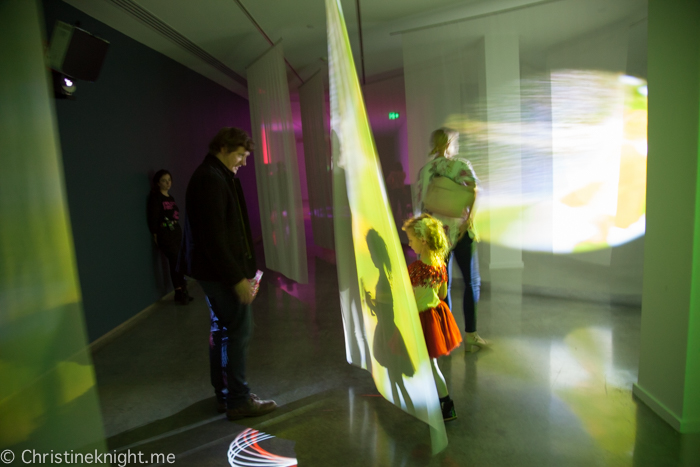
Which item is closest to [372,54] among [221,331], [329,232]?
[329,232]

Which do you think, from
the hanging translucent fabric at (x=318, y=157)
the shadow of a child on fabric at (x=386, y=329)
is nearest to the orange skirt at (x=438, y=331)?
the shadow of a child on fabric at (x=386, y=329)

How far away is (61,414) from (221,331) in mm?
930

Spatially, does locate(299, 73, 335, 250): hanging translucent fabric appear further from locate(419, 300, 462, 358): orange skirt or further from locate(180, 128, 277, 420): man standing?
locate(419, 300, 462, 358): orange skirt

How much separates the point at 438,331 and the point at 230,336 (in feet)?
3.15

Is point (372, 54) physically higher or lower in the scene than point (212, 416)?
higher

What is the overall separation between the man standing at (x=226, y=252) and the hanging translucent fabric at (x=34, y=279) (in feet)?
2.42

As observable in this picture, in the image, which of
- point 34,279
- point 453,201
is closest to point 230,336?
point 34,279

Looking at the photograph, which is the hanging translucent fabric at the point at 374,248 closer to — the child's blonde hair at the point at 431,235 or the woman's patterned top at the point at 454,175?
the child's blonde hair at the point at 431,235

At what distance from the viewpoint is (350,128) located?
5.25 feet

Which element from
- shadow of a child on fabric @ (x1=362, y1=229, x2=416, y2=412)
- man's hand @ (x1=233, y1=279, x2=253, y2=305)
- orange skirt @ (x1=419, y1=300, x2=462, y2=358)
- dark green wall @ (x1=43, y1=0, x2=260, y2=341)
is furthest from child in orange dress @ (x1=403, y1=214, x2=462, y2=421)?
dark green wall @ (x1=43, y1=0, x2=260, y2=341)

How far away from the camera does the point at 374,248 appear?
1.66m

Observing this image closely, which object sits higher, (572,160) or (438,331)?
(572,160)

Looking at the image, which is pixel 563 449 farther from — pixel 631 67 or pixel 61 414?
pixel 631 67

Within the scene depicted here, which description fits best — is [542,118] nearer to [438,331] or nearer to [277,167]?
[277,167]
